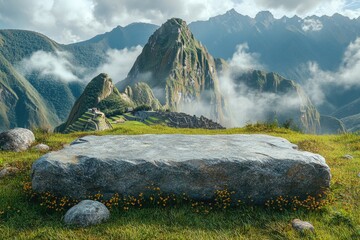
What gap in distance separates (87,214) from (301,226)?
650 cm

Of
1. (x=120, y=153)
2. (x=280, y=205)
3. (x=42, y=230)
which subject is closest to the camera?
(x=42, y=230)

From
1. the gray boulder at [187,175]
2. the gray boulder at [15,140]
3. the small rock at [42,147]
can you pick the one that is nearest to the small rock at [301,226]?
the gray boulder at [187,175]

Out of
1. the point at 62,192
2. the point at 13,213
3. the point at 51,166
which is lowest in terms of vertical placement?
the point at 13,213

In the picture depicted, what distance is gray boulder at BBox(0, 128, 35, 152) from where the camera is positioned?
66.9 ft

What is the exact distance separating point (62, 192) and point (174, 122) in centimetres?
17239

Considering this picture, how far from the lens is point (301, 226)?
33.8ft

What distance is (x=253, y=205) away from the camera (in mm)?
12328

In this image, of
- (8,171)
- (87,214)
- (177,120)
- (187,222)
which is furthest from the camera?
(177,120)

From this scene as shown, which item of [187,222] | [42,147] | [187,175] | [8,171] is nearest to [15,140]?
[42,147]

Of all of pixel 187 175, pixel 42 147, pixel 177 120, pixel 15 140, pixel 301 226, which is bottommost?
pixel 301 226

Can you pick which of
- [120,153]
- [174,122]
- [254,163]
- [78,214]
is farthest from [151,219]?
[174,122]

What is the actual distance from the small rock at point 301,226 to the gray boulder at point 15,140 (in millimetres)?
16373

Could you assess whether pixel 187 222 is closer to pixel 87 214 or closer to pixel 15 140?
pixel 87 214

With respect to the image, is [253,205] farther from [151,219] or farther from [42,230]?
[42,230]
